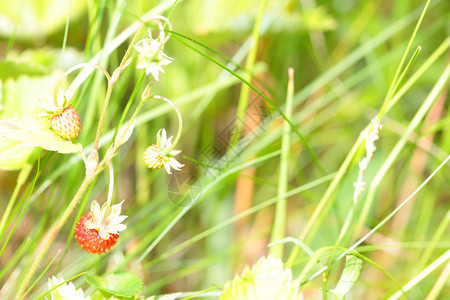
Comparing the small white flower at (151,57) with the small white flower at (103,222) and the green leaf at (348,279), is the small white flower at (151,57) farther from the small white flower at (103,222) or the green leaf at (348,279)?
the green leaf at (348,279)

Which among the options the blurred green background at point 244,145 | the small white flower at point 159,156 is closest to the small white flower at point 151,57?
the small white flower at point 159,156

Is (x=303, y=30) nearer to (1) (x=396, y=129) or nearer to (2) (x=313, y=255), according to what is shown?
(1) (x=396, y=129)

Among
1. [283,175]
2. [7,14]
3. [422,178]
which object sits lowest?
[283,175]

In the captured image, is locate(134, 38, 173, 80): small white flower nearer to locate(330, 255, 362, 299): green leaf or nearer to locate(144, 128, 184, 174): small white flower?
locate(144, 128, 184, 174): small white flower

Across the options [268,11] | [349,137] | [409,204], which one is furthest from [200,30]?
[409,204]

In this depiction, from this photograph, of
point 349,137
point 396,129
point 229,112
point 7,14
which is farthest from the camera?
point 229,112

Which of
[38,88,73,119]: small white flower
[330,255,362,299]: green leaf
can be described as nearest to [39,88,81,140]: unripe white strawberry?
[38,88,73,119]: small white flower
